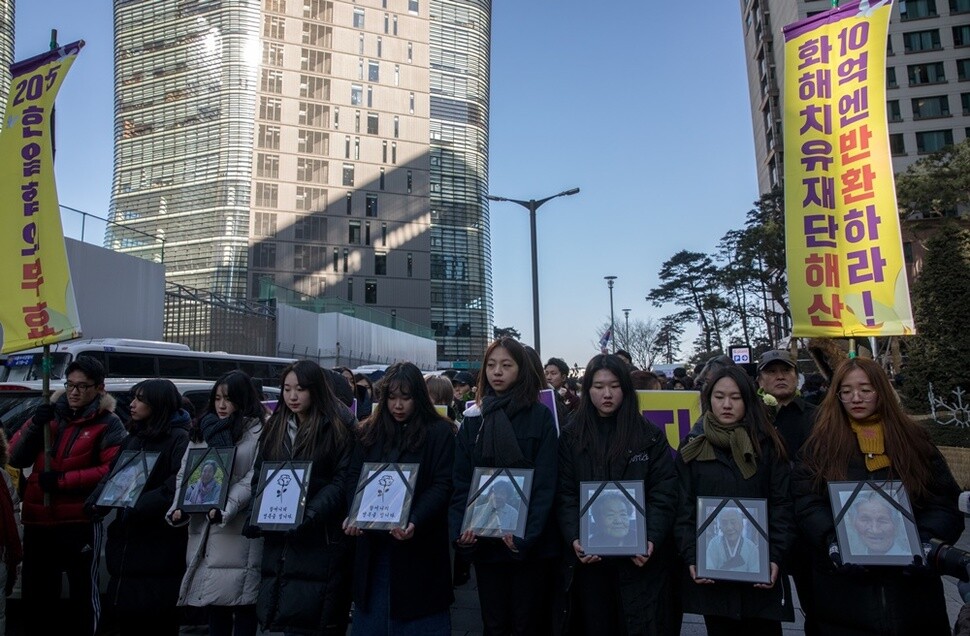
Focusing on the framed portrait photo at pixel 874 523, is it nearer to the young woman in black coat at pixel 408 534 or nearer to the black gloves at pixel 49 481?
the young woman in black coat at pixel 408 534

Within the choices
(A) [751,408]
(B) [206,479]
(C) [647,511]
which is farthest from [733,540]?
Result: (B) [206,479]

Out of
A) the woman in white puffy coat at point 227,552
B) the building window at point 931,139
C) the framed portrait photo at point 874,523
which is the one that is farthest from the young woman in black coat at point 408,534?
the building window at point 931,139

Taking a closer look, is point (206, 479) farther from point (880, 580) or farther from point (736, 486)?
point (880, 580)

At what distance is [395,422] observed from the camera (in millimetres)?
3986

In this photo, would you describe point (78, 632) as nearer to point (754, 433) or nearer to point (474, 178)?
point (754, 433)

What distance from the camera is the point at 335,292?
58062 mm

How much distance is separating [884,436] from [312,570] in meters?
3.12

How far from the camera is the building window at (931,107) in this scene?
5206cm

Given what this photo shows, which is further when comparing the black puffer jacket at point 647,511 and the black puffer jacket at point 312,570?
the black puffer jacket at point 312,570

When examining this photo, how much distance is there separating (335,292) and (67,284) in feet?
175

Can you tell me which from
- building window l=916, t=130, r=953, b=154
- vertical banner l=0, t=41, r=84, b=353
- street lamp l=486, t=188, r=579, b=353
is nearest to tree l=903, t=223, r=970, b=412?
street lamp l=486, t=188, r=579, b=353

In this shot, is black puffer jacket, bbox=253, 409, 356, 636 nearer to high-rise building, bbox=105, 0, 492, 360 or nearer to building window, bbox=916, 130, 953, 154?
high-rise building, bbox=105, 0, 492, 360

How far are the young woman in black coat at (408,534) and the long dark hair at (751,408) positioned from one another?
1.52 metres

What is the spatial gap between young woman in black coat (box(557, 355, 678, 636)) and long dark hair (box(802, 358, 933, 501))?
747 mm
